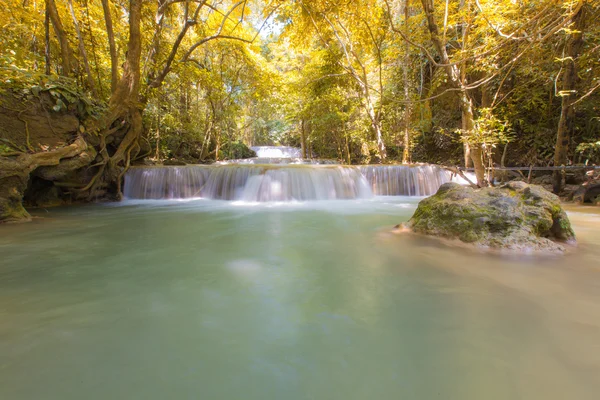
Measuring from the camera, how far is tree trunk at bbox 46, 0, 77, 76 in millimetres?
5797

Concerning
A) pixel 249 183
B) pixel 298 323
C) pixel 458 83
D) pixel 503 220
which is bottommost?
pixel 298 323

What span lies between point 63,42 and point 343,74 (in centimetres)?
896

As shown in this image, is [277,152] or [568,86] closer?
[568,86]

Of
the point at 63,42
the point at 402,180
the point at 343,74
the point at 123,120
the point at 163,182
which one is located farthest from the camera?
the point at 343,74

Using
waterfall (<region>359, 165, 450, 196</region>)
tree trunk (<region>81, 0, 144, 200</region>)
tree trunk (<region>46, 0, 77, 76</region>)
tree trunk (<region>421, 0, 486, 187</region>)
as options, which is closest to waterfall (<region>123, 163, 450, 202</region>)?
waterfall (<region>359, 165, 450, 196</region>)

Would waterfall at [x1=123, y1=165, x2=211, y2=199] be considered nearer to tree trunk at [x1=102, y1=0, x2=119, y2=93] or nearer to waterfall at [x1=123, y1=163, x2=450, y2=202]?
waterfall at [x1=123, y1=163, x2=450, y2=202]

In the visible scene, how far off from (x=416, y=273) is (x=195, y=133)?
14572 millimetres

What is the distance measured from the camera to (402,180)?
9328 millimetres

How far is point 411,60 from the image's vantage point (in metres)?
12.7

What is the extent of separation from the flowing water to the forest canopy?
8.78ft

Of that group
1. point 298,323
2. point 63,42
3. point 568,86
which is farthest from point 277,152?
point 298,323

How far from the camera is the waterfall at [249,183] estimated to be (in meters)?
8.41

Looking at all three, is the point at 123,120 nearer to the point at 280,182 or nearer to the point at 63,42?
the point at 63,42

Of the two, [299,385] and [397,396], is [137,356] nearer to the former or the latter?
[299,385]
